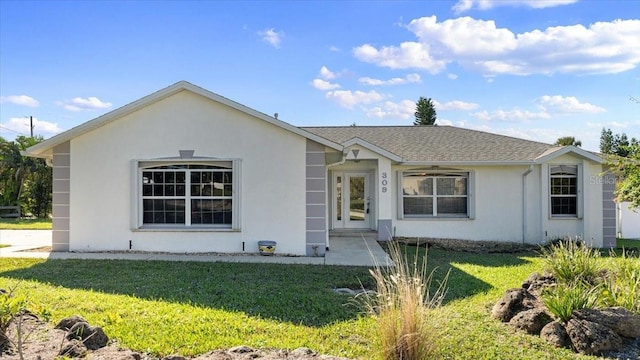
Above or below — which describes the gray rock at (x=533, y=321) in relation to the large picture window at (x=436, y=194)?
below

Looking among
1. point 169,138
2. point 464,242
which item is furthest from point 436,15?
point 169,138

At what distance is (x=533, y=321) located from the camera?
17.7 ft

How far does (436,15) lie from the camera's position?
1532 centimetres

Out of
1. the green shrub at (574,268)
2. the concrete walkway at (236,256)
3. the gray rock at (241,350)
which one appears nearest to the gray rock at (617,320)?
the green shrub at (574,268)

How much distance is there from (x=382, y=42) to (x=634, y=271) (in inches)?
588

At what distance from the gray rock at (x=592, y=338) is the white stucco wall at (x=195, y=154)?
761 centimetres

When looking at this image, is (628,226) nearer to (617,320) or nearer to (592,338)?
(617,320)

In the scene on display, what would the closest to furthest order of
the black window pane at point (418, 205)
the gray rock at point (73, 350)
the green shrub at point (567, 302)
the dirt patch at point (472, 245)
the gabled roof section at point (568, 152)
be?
the gray rock at point (73, 350) → the green shrub at point (567, 302) → the dirt patch at point (472, 245) → the gabled roof section at point (568, 152) → the black window pane at point (418, 205)

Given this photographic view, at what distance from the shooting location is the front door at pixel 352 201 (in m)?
17.3

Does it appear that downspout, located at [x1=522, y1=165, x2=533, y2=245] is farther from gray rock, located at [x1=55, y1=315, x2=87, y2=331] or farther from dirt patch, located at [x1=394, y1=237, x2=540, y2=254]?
gray rock, located at [x1=55, y1=315, x2=87, y2=331]

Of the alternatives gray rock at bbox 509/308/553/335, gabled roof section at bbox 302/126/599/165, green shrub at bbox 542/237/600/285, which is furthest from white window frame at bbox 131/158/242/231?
gray rock at bbox 509/308/553/335

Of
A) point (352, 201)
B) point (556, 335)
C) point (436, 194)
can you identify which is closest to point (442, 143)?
point (436, 194)

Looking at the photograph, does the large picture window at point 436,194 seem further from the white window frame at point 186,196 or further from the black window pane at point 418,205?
the white window frame at point 186,196

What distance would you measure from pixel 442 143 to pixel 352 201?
4.44 metres
